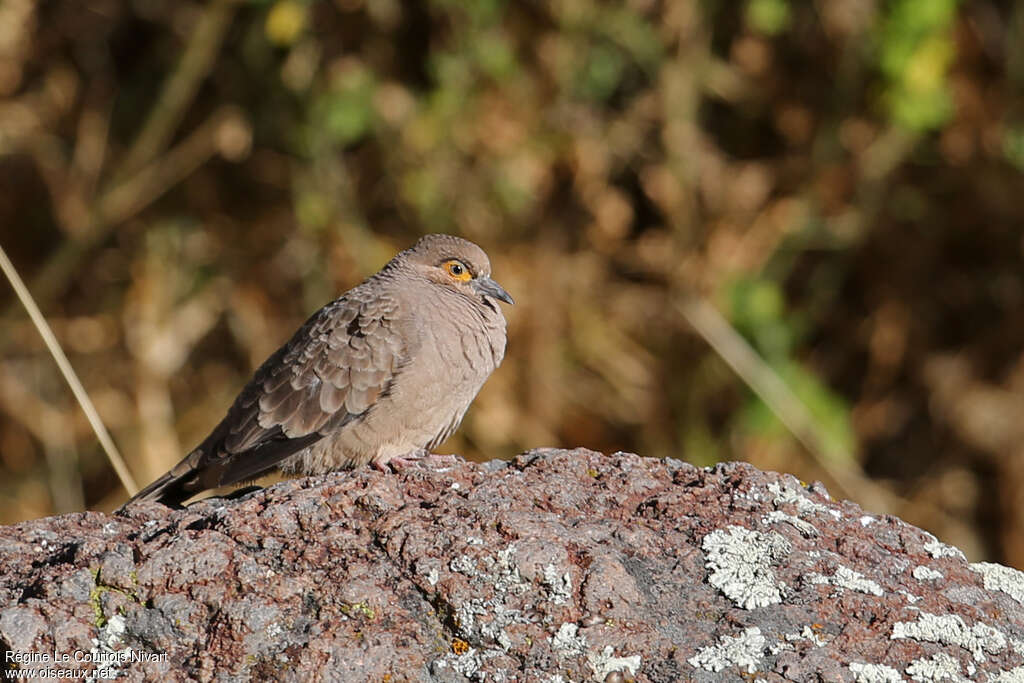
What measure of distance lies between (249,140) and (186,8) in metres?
0.79

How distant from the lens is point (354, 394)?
4.11m

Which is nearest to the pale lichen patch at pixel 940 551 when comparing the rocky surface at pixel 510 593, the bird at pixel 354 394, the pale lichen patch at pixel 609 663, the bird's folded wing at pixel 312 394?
the rocky surface at pixel 510 593

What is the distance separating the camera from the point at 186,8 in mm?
6766

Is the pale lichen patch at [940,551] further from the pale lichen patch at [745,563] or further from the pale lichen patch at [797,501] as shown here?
the pale lichen patch at [745,563]

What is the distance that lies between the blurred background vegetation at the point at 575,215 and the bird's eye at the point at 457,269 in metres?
1.91

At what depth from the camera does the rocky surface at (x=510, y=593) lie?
8.05 ft

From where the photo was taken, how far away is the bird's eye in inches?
183

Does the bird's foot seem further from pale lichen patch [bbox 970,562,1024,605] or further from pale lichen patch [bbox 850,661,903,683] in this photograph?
pale lichen patch [bbox 970,562,1024,605]

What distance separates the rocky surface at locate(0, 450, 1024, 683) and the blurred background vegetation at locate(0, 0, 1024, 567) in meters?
3.53

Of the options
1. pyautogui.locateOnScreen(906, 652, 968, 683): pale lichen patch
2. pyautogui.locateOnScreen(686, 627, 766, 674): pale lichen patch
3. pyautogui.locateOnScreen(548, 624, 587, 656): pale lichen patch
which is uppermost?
pyautogui.locateOnScreen(906, 652, 968, 683): pale lichen patch

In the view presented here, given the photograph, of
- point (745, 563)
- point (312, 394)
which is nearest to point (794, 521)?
point (745, 563)

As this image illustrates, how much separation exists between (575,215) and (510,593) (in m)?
4.55

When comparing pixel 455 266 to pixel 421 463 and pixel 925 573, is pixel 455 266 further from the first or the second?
pixel 925 573

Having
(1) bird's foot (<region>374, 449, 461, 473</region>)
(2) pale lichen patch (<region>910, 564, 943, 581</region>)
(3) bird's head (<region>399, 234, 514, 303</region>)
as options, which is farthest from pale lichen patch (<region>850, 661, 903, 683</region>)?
(3) bird's head (<region>399, 234, 514, 303</region>)
